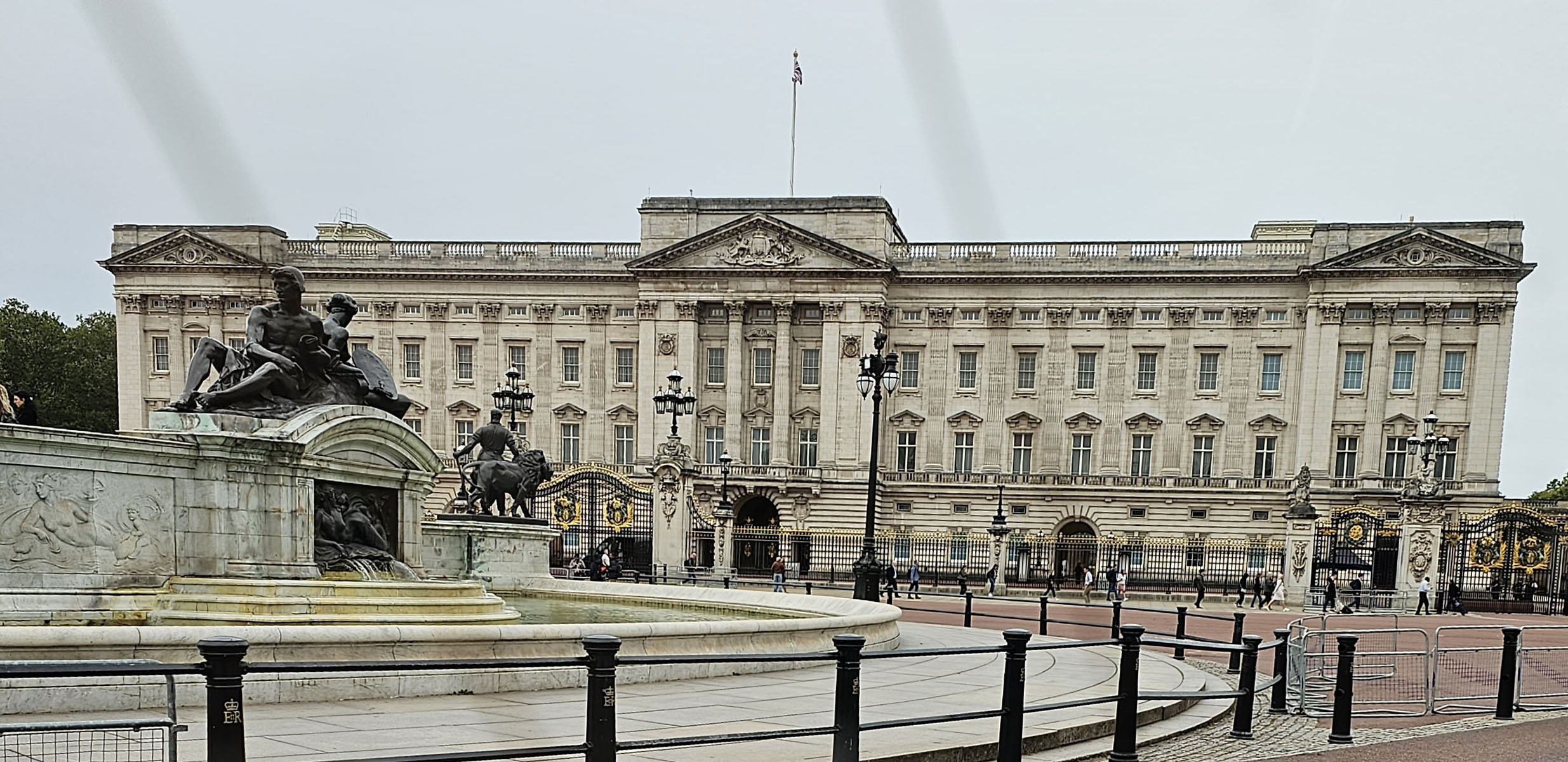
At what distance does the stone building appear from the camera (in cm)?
5694

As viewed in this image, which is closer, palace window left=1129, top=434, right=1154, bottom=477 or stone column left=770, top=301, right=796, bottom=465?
palace window left=1129, top=434, right=1154, bottom=477

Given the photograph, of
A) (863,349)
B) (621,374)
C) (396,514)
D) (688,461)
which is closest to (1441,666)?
(396,514)

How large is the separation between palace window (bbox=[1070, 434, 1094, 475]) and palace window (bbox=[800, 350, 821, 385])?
1326 centimetres

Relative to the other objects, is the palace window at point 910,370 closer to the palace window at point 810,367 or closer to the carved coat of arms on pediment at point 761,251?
the palace window at point 810,367

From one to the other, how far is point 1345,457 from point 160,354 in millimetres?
60566

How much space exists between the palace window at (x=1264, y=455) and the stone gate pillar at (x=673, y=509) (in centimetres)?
2995

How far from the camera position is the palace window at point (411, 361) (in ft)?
211

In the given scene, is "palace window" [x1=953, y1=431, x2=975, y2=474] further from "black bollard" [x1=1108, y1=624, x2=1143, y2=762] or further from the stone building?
"black bollard" [x1=1108, y1=624, x2=1143, y2=762]

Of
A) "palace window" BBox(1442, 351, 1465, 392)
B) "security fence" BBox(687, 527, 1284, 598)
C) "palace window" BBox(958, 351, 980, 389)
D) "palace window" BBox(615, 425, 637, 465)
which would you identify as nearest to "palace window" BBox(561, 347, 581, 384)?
"palace window" BBox(615, 425, 637, 465)

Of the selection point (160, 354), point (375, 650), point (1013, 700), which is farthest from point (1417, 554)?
point (160, 354)

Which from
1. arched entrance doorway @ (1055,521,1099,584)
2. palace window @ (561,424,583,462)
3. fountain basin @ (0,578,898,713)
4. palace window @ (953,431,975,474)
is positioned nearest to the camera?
fountain basin @ (0,578,898,713)

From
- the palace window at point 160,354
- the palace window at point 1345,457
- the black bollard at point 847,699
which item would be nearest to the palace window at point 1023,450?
the palace window at point 1345,457

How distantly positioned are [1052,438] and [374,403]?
50.1 m

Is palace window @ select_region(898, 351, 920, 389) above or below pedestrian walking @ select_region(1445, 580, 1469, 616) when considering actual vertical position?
above
